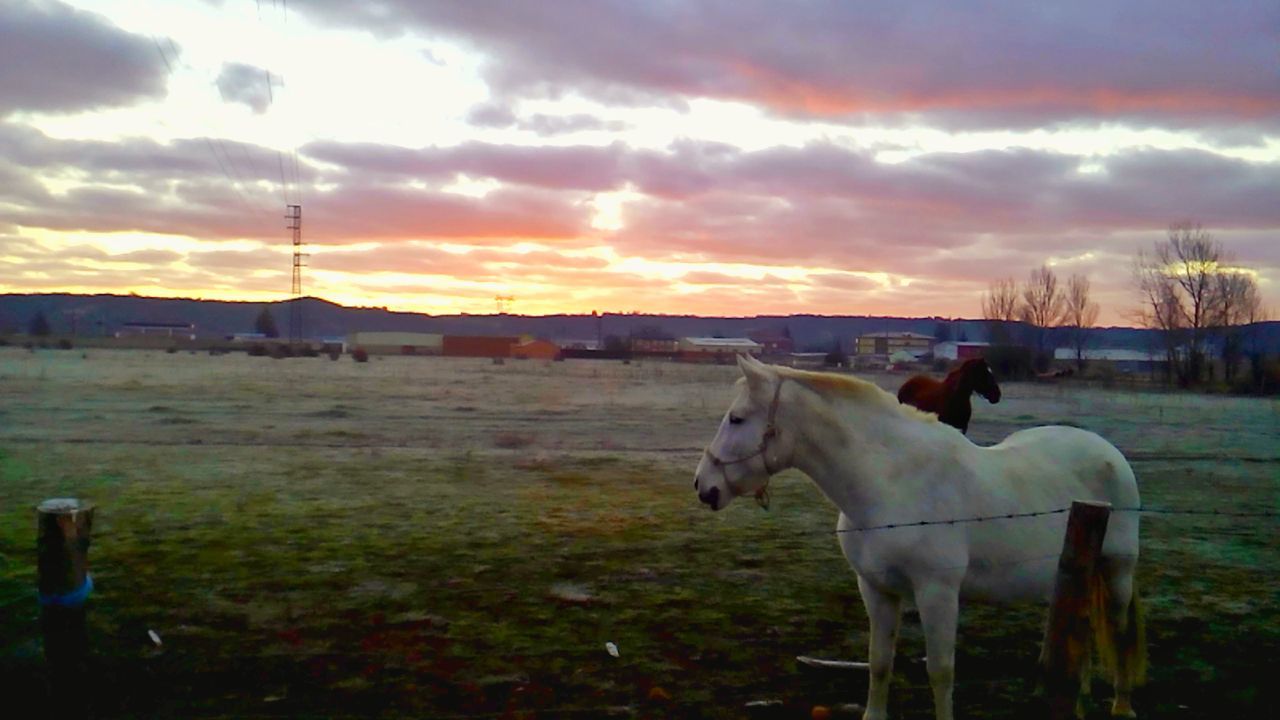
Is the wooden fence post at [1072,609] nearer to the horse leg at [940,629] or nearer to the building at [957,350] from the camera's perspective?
the horse leg at [940,629]

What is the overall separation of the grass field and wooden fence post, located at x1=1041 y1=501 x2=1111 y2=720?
1469mm

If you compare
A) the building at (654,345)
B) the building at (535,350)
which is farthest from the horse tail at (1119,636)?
the building at (654,345)

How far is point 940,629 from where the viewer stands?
15.0 feet

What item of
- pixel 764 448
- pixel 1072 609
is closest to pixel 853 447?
pixel 764 448

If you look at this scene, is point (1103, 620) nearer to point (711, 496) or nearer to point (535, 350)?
point (711, 496)

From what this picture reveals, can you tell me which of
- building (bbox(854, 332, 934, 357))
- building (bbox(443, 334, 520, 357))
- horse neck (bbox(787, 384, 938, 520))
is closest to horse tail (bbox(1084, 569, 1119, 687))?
horse neck (bbox(787, 384, 938, 520))

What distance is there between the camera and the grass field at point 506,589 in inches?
231

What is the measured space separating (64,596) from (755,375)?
3.42 meters

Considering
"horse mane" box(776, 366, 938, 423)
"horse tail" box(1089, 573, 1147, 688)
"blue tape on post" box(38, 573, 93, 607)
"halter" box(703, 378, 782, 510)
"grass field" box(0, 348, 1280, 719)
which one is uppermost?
"horse mane" box(776, 366, 938, 423)

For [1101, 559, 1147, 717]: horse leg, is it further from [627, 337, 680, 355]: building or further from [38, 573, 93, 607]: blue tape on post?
[627, 337, 680, 355]: building

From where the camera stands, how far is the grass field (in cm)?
587

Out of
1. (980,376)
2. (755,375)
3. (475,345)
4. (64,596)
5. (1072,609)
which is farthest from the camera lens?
(475,345)

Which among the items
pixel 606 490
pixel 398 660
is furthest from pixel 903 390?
pixel 398 660

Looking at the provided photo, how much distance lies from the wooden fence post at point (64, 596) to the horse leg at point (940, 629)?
397 cm
